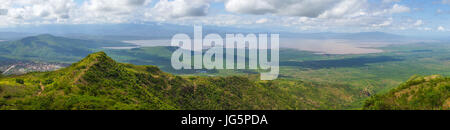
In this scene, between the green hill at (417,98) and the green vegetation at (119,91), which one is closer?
the green hill at (417,98)

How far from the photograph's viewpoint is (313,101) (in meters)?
121

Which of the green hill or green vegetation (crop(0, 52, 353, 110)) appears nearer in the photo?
the green hill

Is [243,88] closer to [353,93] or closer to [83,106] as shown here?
[83,106]

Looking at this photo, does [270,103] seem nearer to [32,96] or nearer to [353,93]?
[32,96]

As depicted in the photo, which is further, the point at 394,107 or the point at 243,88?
the point at 243,88

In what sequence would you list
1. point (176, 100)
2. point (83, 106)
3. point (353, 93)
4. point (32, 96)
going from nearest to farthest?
point (83, 106) < point (32, 96) < point (176, 100) < point (353, 93)

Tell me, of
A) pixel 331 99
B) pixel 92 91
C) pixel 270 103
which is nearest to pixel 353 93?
pixel 331 99

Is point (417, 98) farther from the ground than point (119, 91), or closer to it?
farther from the ground

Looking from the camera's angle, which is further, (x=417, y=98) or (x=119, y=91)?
(x=119, y=91)
